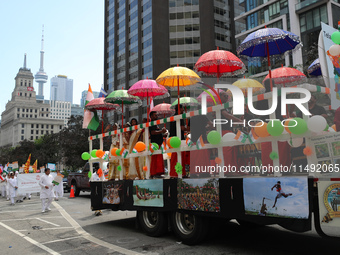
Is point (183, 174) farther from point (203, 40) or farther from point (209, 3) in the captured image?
point (209, 3)

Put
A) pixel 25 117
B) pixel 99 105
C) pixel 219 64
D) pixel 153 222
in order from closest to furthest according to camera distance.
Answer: pixel 153 222 → pixel 219 64 → pixel 99 105 → pixel 25 117

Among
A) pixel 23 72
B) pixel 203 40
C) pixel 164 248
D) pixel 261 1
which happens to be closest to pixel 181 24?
pixel 203 40

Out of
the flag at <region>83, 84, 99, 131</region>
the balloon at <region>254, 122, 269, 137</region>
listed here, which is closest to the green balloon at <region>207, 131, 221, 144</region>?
the balloon at <region>254, 122, 269, 137</region>

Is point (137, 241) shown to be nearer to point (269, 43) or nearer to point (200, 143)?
point (200, 143)

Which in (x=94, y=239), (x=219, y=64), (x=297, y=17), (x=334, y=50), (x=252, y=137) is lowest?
(x=94, y=239)

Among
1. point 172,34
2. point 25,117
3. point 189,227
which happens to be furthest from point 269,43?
point 25,117

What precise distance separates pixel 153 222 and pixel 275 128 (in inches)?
155

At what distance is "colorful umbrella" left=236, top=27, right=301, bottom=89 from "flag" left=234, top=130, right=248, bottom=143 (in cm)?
137

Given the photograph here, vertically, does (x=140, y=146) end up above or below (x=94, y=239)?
above

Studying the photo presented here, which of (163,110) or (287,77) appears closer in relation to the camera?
(287,77)

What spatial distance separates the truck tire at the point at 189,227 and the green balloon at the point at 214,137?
154cm

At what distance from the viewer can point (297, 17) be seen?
123ft

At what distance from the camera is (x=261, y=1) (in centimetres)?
4400

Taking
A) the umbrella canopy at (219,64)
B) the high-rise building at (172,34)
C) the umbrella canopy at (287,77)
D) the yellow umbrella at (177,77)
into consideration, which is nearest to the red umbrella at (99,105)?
the yellow umbrella at (177,77)
